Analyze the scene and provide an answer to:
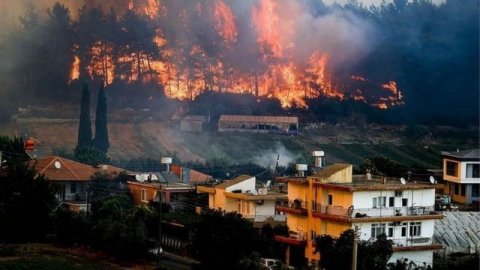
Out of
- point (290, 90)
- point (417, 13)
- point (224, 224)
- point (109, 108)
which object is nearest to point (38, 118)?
point (109, 108)

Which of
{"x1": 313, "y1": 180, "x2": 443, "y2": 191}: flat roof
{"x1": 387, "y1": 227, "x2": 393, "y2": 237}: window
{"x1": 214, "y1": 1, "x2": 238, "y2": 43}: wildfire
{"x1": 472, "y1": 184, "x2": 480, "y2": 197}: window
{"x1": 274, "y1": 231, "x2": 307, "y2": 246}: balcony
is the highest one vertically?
{"x1": 214, "y1": 1, "x2": 238, "y2": 43}: wildfire

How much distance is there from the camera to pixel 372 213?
33906 mm

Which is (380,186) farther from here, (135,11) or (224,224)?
(135,11)

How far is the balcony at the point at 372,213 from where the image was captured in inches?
1315

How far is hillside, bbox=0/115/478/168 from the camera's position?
74312mm

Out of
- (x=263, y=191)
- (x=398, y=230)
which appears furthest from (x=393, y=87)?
(x=398, y=230)

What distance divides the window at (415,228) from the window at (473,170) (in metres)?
14.9

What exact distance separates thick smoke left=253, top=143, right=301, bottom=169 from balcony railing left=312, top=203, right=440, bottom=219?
1235 inches

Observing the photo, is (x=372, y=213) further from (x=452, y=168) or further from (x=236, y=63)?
(x=236, y=63)

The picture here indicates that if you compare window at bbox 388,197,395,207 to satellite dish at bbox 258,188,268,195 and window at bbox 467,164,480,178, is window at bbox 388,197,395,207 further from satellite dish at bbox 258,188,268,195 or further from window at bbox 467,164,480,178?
window at bbox 467,164,480,178

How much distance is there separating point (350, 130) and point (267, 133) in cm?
857

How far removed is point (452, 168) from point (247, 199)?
1364 centimetres

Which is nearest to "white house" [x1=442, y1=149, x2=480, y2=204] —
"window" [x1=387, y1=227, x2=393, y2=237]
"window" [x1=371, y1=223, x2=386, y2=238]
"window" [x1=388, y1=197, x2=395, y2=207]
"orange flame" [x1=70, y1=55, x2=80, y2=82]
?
"window" [x1=388, y1=197, x2=395, y2=207]

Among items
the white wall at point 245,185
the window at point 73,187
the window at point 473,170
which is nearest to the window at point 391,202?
the white wall at point 245,185
